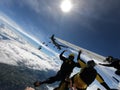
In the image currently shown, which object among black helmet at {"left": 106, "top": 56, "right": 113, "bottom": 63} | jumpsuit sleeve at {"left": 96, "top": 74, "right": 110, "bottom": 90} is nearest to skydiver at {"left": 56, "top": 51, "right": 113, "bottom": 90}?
jumpsuit sleeve at {"left": 96, "top": 74, "right": 110, "bottom": 90}

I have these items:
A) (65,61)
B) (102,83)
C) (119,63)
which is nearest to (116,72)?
(119,63)

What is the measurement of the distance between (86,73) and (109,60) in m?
2.49

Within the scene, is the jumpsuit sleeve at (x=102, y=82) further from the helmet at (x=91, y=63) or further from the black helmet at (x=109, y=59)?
A: the black helmet at (x=109, y=59)

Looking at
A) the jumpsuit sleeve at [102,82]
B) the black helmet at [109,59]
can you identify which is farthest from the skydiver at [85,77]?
the black helmet at [109,59]

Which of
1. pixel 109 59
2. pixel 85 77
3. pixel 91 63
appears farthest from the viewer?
pixel 85 77

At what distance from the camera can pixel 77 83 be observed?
13188mm

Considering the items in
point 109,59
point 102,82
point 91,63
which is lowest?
point 102,82

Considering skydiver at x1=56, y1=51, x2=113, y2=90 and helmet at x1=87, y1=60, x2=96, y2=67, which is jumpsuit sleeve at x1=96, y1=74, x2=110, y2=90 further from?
helmet at x1=87, y1=60, x2=96, y2=67

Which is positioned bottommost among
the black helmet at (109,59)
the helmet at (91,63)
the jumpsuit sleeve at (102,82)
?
the jumpsuit sleeve at (102,82)

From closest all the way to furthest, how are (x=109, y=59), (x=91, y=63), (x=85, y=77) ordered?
(x=109, y=59), (x=91, y=63), (x=85, y=77)

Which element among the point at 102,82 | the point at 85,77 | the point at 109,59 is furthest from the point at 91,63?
the point at 109,59

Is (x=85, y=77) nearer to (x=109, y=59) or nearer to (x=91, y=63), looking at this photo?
(x=91, y=63)

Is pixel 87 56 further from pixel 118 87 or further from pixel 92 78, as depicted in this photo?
pixel 118 87

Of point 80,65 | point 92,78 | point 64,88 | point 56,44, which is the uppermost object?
point 56,44
